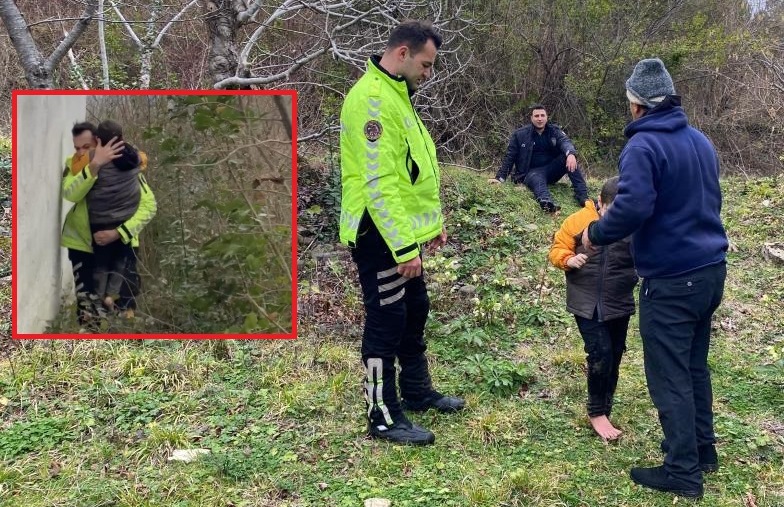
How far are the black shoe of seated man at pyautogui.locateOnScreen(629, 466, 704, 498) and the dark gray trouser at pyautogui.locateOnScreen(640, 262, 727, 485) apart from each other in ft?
0.10

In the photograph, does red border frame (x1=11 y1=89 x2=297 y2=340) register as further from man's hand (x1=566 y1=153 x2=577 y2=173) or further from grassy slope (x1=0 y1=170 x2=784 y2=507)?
man's hand (x1=566 y1=153 x2=577 y2=173)

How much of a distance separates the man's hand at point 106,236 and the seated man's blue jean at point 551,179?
6661 millimetres

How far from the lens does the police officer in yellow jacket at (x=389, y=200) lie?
3.04 m

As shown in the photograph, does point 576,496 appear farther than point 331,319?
No

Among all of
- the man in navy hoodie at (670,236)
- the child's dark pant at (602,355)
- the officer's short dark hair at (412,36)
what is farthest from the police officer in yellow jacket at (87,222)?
the child's dark pant at (602,355)

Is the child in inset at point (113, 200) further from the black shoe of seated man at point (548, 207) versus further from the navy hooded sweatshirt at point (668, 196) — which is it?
the black shoe of seated man at point (548, 207)

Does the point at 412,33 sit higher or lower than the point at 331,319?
higher

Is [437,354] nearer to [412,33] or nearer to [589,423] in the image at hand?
[589,423]

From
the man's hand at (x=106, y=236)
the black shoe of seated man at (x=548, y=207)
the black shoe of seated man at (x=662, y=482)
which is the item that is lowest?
the black shoe of seated man at (x=662, y=482)

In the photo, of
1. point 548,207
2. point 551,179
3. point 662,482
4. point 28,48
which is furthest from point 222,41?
point 551,179

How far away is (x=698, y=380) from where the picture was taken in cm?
317

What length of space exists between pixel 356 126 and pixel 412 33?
554mm

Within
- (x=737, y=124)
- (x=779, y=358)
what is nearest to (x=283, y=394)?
(x=779, y=358)

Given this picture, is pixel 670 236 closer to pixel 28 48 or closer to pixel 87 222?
pixel 87 222
